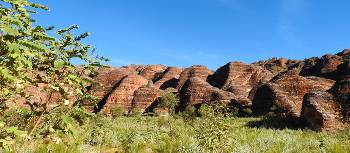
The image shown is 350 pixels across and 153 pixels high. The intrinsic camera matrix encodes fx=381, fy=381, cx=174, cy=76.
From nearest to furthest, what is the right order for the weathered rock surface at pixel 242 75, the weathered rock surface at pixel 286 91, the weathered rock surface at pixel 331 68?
the weathered rock surface at pixel 286 91
the weathered rock surface at pixel 331 68
the weathered rock surface at pixel 242 75

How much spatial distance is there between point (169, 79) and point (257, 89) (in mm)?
44313

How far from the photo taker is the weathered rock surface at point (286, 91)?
141 ft

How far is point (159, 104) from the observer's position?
59.7 m

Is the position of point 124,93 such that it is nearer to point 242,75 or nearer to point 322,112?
point 242,75

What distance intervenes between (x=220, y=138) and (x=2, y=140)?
8.09 metres

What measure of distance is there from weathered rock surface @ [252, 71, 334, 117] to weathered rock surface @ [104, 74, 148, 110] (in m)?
28.9

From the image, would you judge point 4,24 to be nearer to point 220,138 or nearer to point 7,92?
point 7,92

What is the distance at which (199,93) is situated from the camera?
62156 mm

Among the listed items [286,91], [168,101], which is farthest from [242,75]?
[286,91]

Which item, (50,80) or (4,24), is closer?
(4,24)

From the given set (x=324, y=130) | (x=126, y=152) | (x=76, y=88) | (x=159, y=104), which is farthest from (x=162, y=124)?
(x=159, y=104)

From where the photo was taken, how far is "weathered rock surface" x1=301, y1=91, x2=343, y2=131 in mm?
28281

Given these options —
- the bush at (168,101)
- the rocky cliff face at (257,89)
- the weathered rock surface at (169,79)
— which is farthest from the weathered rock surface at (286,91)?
the weathered rock surface at (169,79)

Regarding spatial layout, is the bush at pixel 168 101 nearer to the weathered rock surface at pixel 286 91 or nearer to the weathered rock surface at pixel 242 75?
the weathered rock surface at pixel 286 91
